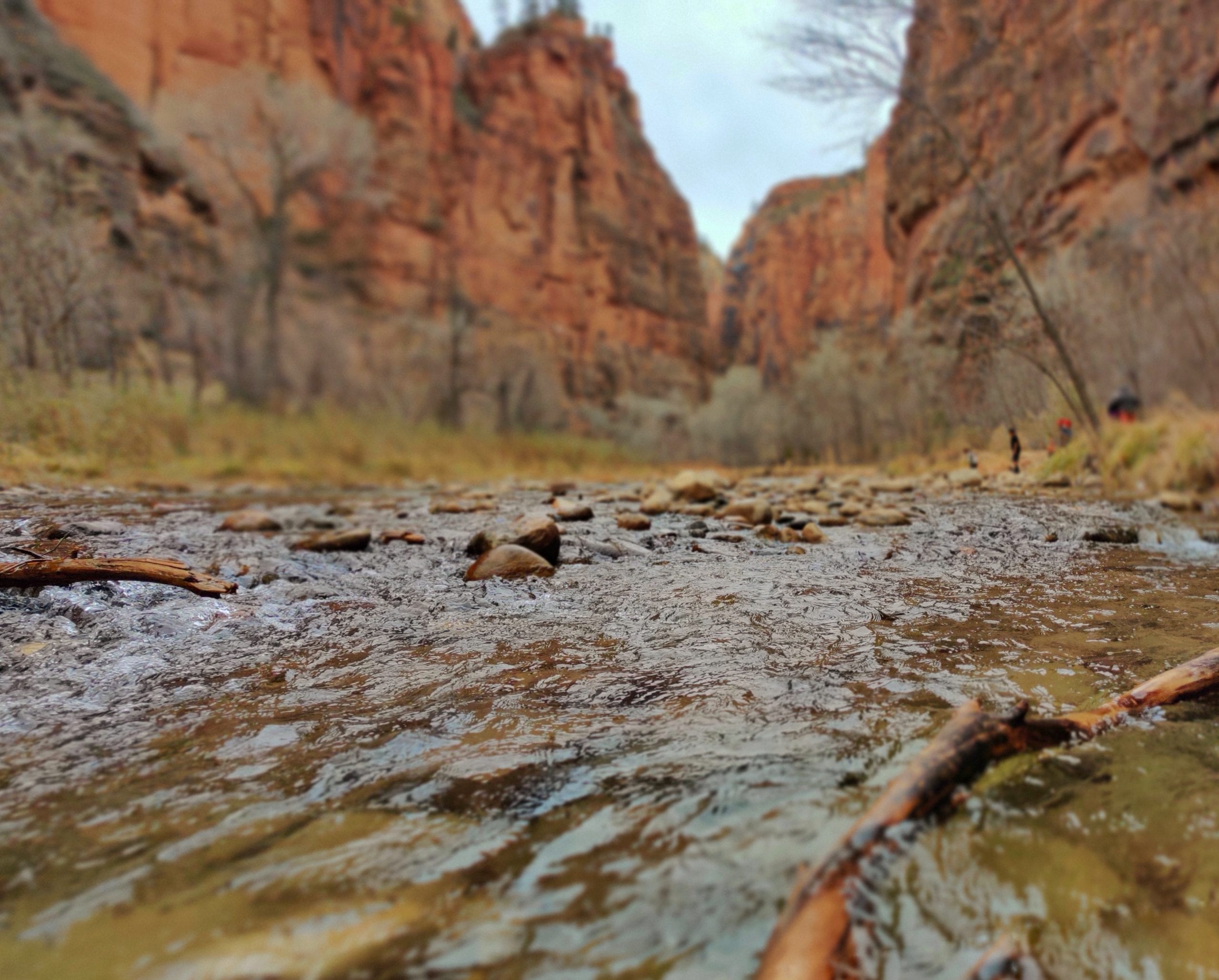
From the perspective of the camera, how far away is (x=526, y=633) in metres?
2.09

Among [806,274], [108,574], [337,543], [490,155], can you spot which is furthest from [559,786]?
[806,274]

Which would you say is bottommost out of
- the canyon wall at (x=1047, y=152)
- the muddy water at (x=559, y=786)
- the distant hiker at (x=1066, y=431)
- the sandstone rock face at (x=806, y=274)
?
the muddy water at (x=559, y=786)

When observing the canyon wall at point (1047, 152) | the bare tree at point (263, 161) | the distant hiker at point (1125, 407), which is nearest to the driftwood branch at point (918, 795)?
the distant hiker at point (1125, 407)

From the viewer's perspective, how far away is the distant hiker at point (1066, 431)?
10.1 metres

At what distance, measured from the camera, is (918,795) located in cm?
89

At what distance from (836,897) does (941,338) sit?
26.5 metres

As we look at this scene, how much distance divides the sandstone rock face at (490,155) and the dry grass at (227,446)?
14.3 m

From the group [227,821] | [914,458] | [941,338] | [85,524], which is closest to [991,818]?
[227,821]

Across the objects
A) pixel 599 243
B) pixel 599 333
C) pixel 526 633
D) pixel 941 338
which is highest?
pixel 599 243

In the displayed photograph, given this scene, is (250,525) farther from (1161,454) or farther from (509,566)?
(1161,454)

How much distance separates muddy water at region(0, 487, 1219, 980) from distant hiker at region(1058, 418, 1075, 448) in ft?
31.2

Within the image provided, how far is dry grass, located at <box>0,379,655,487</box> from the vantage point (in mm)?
7199

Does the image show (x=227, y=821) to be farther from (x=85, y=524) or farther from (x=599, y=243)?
(x=599, y=243)

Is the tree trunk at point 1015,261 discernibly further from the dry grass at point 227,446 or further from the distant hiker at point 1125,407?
the dry grass at point 227,446
